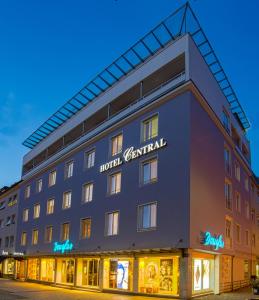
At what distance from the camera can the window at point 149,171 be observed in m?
29.6

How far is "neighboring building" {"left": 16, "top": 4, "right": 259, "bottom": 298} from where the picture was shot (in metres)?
27.2

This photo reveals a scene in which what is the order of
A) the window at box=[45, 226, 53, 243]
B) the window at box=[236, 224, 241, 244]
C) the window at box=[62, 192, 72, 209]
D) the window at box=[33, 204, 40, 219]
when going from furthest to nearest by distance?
the window at box=[33, 204, 40, 219], the window at box=[45, 226, 53, 243], the window at box=[62, 192, 72, 209], the window at box=[236, 224, 241, 244]

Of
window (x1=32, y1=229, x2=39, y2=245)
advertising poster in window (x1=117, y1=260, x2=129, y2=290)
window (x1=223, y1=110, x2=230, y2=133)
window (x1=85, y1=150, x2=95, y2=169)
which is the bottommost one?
advertising poster in window (x1=117, y1=260, x2=129, y2=290)

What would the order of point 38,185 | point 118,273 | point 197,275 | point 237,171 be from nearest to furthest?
point 197,275 → point 118,273 → point 237,171 → point 38,185

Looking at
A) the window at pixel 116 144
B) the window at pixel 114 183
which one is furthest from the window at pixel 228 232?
the window at pixel 116 144

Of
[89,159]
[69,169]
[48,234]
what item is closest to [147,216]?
[89,159]

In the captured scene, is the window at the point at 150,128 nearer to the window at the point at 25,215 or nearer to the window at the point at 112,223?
the window at the point at 112,223

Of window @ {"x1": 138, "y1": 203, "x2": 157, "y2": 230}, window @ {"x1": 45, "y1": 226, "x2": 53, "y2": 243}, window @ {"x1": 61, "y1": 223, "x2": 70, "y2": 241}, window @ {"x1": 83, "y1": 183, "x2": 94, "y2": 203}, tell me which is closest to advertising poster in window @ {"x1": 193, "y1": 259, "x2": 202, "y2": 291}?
window @ {"x1": 138, "y1": 203, "x2": 157, "y2": 230}

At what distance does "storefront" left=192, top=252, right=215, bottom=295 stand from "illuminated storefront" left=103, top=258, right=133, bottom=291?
16.6 ft

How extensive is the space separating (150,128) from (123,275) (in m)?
11.6

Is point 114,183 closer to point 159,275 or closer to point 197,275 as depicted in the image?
point 159,275

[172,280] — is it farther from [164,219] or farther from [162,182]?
[162,182]

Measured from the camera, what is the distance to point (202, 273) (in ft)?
91.1

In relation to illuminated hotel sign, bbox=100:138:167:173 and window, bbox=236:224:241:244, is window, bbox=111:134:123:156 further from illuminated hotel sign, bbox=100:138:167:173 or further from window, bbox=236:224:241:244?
window, bbox=236:224:241:244
